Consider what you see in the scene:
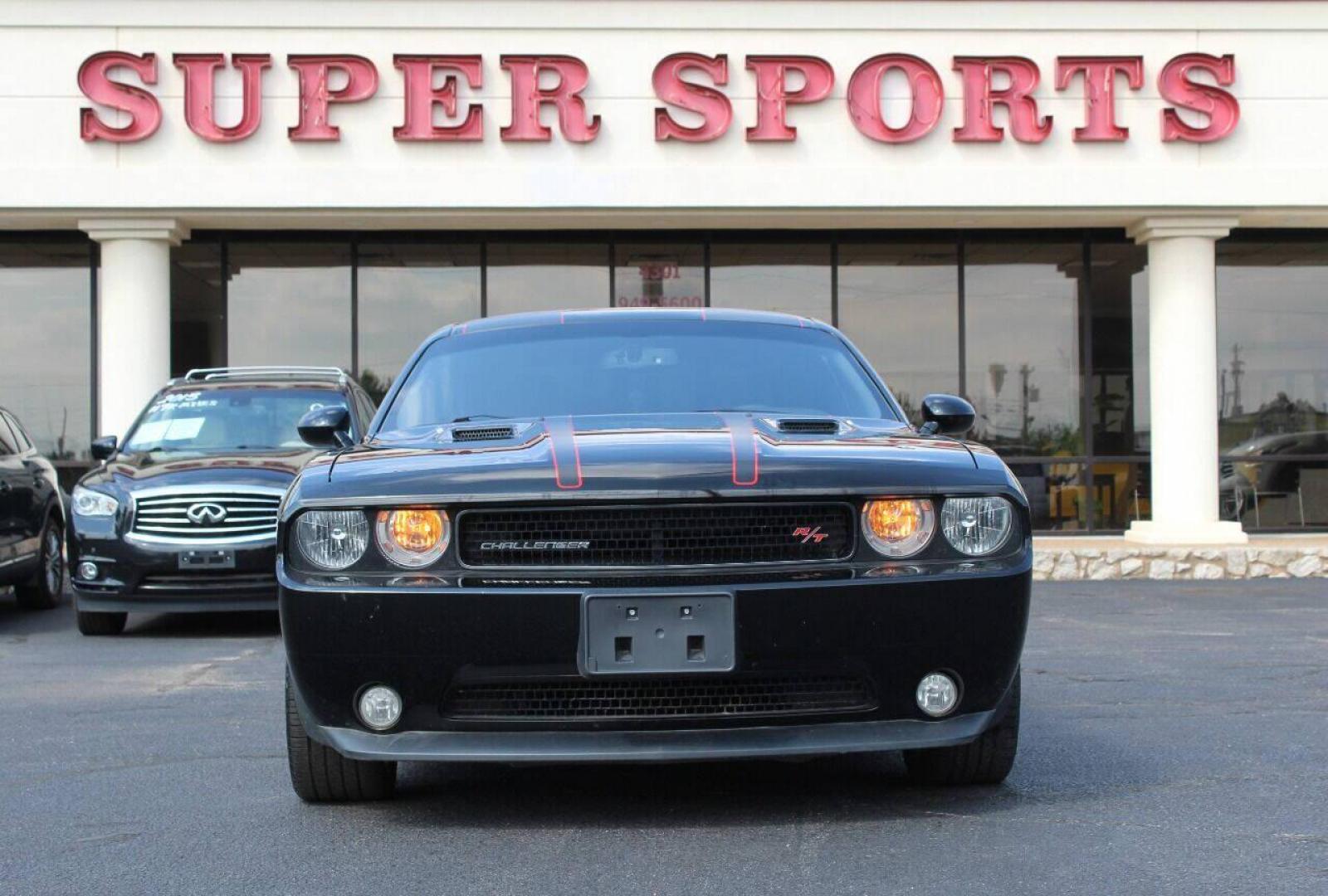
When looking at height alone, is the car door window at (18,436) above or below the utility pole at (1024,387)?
below

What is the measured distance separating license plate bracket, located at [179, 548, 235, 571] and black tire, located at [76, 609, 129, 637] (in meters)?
0.96

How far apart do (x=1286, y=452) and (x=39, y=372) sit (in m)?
14.2

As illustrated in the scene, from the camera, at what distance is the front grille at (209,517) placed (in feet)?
32.3

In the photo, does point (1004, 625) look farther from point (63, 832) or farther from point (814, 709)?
point (63, 832)

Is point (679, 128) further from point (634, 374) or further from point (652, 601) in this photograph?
point (652, 601)

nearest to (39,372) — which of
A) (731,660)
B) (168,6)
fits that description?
(168,6)

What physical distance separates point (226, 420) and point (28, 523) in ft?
5.98

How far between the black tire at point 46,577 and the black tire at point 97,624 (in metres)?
1.72

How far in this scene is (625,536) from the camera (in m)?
4.11

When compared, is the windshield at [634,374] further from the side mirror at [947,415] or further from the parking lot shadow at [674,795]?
the parking lot shadow at [674,795]

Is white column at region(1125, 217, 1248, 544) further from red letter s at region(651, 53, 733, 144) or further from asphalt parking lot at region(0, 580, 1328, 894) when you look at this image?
asphalt parking lot at region(0, 580, 1328, 894)

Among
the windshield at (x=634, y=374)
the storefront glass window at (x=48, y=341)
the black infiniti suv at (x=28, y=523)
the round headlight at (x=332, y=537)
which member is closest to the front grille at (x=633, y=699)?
the round headlight at (x=332, y=537)

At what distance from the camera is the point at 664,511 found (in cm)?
412

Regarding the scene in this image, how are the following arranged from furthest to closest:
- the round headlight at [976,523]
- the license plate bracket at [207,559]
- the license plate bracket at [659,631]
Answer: the license plate bracket at [207,559]
the round headlight at [976,523]
the license plate bracket at [659,631]
